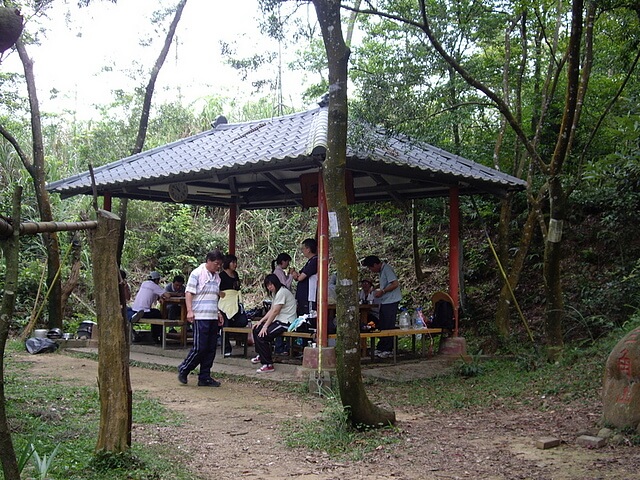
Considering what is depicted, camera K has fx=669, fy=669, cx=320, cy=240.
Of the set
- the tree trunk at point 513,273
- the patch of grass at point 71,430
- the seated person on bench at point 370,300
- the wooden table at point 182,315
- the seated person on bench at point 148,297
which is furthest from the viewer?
the seated person on bench at point 148,297

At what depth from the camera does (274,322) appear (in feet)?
30.5

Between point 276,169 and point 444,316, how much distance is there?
3.65 meters

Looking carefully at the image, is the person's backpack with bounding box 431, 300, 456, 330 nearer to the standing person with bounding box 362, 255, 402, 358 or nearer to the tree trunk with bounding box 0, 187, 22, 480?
the standing person with bounding box 362, 255, 402, 358

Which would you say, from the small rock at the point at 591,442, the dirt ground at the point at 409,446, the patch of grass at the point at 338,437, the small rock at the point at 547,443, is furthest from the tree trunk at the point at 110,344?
the small rock at the point at 591,442

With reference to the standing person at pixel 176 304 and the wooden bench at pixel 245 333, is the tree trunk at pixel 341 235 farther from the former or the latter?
the standing person at pixel 176 304

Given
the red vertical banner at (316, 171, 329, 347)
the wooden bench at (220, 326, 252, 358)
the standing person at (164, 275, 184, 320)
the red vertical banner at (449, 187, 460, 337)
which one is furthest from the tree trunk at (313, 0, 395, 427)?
the standing person at (164, 275, 184, 320)

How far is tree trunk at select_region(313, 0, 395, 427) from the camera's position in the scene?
607 cm

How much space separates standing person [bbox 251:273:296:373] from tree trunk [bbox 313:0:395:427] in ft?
10.4

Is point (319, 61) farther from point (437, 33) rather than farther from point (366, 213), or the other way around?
point (437, 33)

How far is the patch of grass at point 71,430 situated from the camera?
4488mm

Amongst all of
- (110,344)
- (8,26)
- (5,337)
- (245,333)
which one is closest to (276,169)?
(245,333)

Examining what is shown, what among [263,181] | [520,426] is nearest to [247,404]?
[520,426]

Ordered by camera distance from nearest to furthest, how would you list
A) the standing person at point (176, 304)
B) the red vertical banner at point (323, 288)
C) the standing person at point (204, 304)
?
the standing person at point (204, 304) < the red vertical banner at point (323, 288) < the standing person at point (176, 304)

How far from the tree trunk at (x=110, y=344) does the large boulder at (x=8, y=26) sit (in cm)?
216
